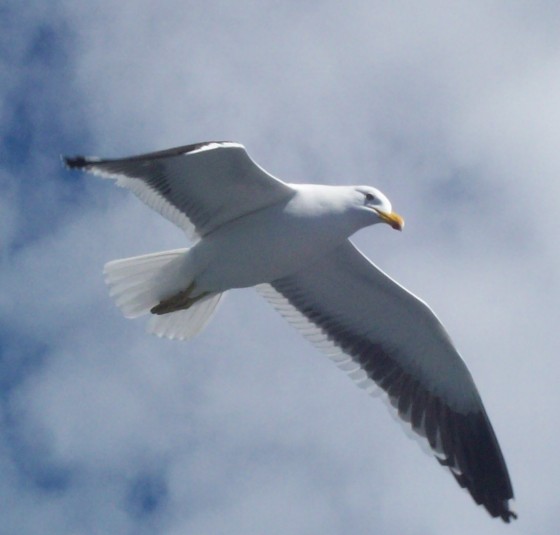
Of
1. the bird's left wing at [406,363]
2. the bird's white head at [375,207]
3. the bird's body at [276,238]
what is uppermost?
the bird's white head at [375,207]

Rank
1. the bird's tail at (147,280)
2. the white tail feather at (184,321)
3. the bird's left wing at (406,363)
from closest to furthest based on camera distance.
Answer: the bird's tail at (147,280) → the white tail feather at (184,321) → the bird's left wing at (406,363)

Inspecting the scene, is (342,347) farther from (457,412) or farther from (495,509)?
(495,509)

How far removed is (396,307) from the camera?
10.6 metres

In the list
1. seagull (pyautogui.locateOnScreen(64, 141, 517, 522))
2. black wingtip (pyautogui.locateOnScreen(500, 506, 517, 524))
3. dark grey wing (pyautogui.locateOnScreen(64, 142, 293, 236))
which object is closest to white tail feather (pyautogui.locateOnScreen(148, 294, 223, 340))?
seagull (pyautogui.locateOnScreen(64, 141, 517, 522))

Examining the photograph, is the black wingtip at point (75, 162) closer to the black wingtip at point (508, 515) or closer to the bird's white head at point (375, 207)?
the bird's white head at point (375, 207)

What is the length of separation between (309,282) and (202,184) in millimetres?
1602

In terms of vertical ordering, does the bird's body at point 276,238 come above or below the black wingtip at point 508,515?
above

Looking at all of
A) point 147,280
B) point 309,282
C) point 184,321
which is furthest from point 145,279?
point 309,282

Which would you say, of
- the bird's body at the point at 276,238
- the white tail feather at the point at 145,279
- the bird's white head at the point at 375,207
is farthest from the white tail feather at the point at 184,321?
the bird's white head at the point at 375,207

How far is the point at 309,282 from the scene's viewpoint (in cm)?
1072

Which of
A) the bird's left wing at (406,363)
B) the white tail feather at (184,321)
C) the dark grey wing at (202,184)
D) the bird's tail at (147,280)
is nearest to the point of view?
the dark grey wing at (202,184)

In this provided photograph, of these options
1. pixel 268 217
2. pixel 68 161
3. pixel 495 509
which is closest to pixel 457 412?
pixel 495 509

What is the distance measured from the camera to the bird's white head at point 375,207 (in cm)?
965

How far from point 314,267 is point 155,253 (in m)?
1.46
